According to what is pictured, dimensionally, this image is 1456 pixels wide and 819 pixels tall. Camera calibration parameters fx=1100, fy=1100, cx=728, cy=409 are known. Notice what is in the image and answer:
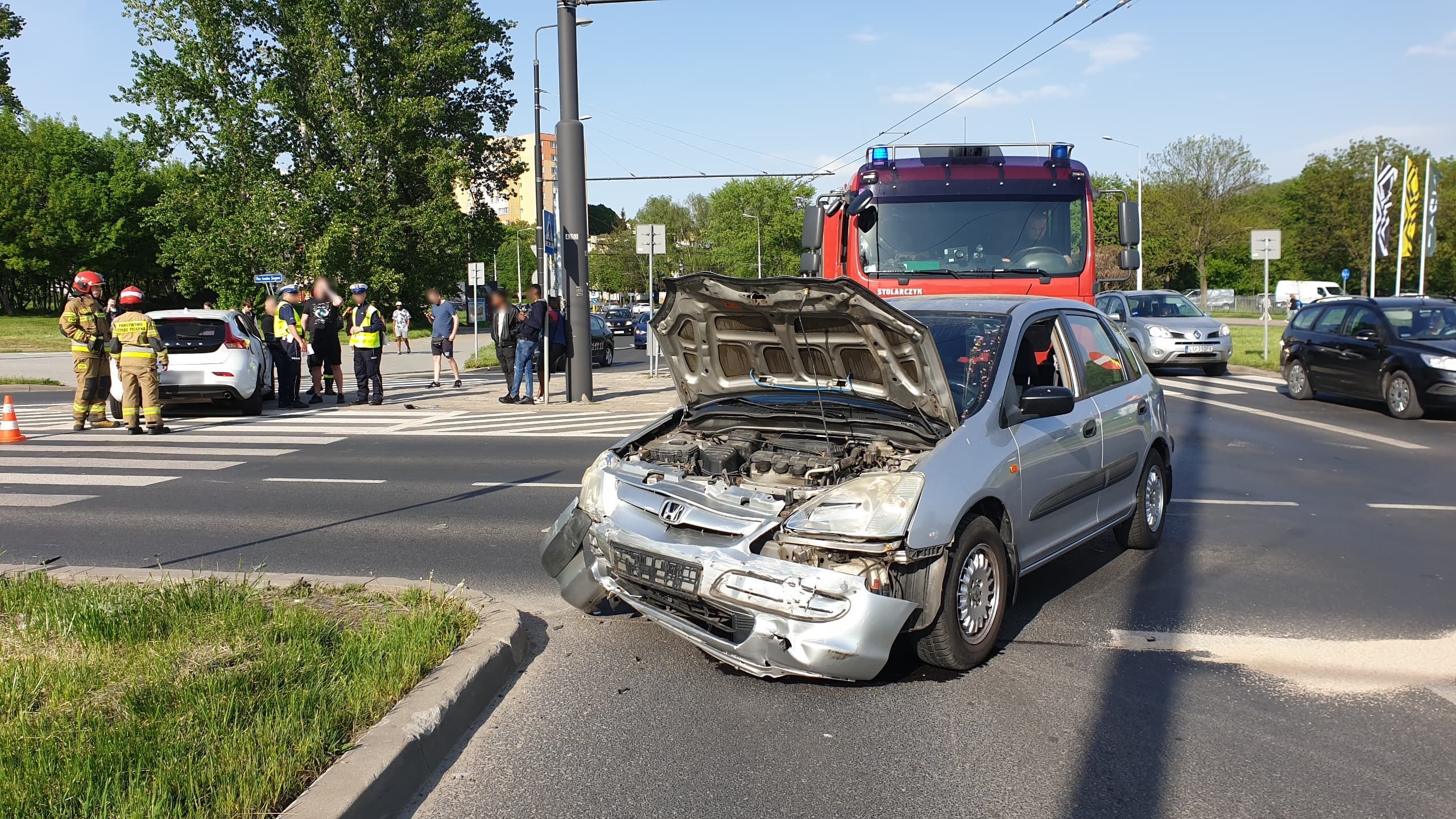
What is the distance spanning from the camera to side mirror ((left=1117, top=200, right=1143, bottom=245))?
1174 centimetres

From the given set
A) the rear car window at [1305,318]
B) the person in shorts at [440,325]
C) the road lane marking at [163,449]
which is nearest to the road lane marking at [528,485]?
the road lane marking at [163,449]

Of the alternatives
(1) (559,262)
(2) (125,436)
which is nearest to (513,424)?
(1) (559,262)

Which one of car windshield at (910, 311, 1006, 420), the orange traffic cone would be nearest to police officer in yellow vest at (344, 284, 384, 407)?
the orange traffic cone

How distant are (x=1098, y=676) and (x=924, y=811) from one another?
159 cm

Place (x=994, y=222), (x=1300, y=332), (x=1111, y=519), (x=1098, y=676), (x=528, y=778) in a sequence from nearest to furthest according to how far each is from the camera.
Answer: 1. (x=528, y=778)
2. (x=1098, y=676)
3. (x=1111, y=519)
4. (x=994, y=222)
5. (x=1300, y=332)

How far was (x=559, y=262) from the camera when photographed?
17.4 m

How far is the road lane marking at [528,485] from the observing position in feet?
31.5

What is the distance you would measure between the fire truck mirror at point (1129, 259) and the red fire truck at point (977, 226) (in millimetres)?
19

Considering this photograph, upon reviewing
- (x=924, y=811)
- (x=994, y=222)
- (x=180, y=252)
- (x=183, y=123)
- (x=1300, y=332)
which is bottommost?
(x=924, y=811)

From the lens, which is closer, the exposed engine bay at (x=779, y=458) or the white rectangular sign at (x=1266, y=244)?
the exposed engine bay at (x=779, y=458)

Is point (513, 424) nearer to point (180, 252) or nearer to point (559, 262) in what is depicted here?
point (559, 262)

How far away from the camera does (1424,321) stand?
1471 centimetres

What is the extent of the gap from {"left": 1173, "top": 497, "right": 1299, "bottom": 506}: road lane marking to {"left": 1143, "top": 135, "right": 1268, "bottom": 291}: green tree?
60.0m

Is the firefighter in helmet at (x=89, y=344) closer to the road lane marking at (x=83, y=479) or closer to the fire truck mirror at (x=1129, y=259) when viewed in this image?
the road lane marking at (x=83, y=479)
